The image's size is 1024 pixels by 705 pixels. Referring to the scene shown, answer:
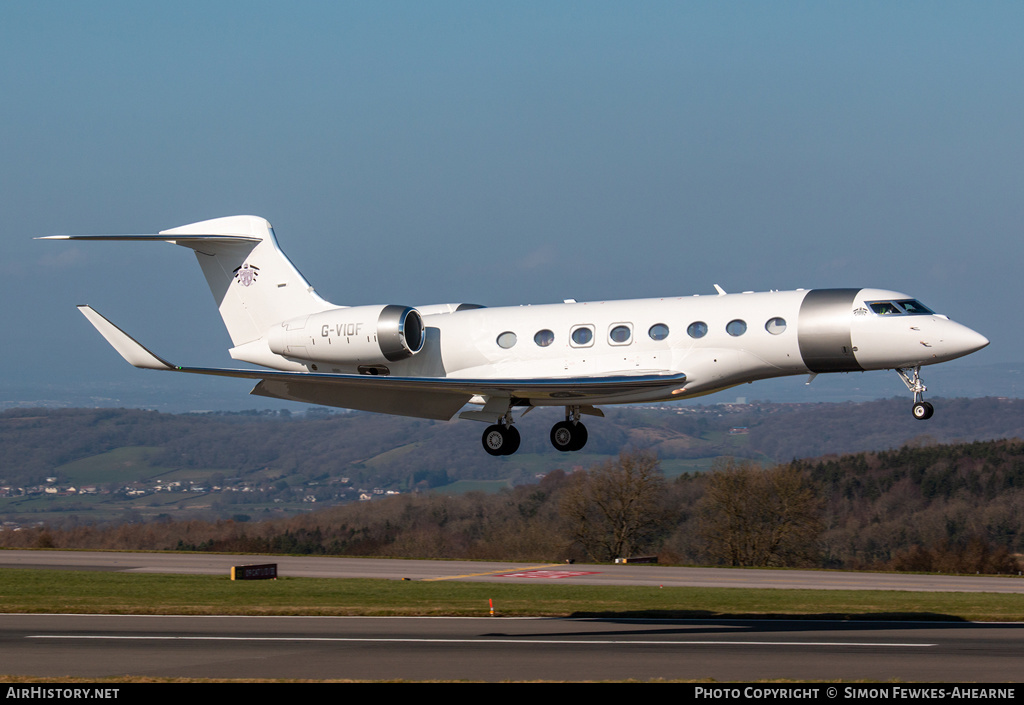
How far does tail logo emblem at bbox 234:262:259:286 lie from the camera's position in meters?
29.5

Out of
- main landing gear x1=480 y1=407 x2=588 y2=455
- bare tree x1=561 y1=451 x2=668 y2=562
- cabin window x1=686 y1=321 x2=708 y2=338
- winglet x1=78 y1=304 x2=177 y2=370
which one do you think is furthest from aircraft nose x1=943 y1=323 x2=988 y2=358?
bare tree x1=561 y1=451 x2=668 y2=562

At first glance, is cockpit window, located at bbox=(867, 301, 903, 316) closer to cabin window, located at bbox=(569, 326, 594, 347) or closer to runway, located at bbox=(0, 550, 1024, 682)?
cabin window, located at bbox=(569, 326, 594, 347)

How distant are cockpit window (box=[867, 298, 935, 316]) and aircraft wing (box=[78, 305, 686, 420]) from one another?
4.38 metres

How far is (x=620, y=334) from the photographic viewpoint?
2467cm

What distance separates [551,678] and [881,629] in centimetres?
1307

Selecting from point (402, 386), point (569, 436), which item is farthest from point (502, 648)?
point (402, 386)

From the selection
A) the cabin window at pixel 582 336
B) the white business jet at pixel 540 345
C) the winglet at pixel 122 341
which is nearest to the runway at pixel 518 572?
the white business jet at pixel 540 345

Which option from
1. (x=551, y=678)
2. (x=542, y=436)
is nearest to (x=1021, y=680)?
(x=551, y=678)

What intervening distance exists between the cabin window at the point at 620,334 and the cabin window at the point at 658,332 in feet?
1.52

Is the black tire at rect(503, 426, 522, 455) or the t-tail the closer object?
the black tire at rect(503, 426, 522, 455)

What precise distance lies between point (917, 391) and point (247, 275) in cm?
1721

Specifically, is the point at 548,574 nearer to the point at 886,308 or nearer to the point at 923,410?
the point at 886,308

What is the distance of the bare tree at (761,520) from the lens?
76500mm

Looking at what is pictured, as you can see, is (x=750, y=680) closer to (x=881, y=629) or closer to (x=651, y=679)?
(x=651, y=679)
